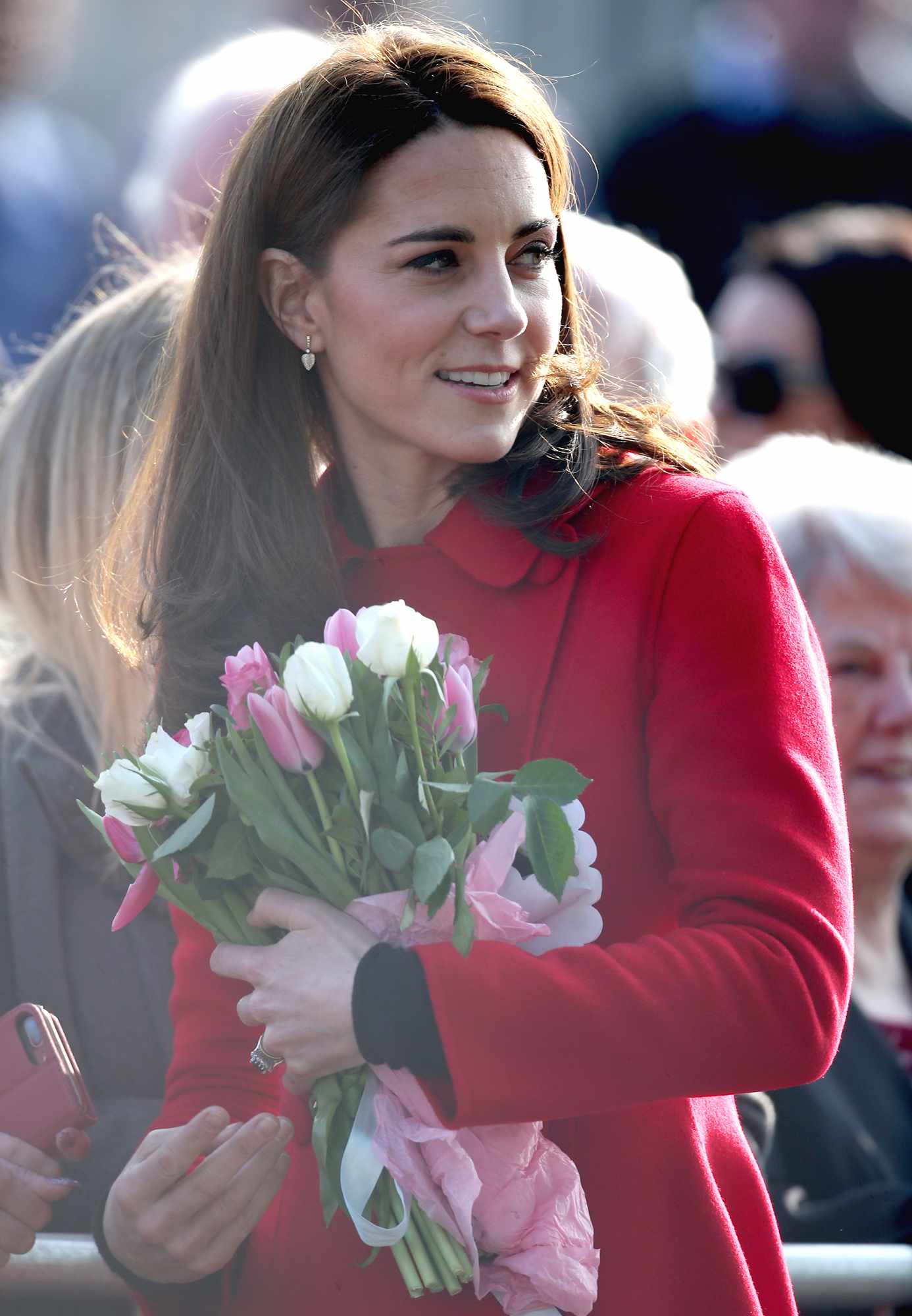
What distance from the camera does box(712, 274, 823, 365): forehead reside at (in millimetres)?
3689

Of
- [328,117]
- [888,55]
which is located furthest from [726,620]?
[888,55]

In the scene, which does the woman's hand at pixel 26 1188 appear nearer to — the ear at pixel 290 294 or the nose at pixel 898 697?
the ear at pixel 290 294

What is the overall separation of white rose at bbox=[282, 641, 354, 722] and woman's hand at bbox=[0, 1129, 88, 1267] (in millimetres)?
681

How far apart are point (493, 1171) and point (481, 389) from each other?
2.49 feet

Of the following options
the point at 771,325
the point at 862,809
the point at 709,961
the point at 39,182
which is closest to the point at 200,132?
the point at 39,182

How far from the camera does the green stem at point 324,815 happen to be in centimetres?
145

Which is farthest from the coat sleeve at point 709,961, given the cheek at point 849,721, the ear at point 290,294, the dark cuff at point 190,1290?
the cheek at point 849,721

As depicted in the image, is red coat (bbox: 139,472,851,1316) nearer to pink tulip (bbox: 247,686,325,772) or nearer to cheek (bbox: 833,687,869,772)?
pink tulip (bbox: 247,686,325,772)

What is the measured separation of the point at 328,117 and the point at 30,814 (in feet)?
3.50

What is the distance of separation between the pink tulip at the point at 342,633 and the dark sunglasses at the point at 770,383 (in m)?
2.39

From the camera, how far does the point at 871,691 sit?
2.65 metres

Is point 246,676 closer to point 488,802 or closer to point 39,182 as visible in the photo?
point 488,802

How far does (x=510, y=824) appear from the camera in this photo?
1.44m

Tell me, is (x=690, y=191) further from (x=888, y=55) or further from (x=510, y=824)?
(x=510, y=824)
